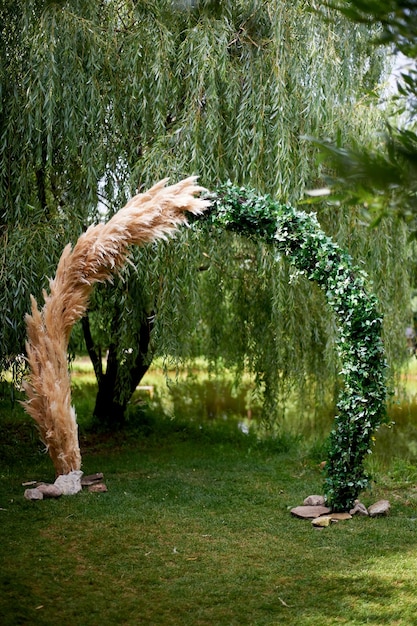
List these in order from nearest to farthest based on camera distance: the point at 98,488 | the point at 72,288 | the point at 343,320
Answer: the point at 343,320 → the point at 72,288 → the point at 98,488

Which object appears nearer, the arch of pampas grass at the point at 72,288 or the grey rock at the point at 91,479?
the arch of pampas grass at the point at 72,288

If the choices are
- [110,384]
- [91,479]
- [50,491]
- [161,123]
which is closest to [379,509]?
[91,479]

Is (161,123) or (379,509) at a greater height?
(161,123)

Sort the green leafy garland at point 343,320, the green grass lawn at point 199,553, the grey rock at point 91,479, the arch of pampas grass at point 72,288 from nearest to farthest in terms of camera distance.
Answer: the green grass lawn at point 199,553 < the green leafy garland at point 343,320 < the arch of pampas grass at point 72,288 < the grey rock at point 91,479

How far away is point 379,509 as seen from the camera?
601 cm

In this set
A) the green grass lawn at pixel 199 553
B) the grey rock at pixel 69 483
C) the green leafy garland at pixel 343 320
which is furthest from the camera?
the grey rock at pixel 69 483

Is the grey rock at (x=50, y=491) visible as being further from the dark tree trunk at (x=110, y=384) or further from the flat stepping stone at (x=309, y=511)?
the dark tree trunk at (x=110, y=384)

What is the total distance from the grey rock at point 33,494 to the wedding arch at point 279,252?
358mm

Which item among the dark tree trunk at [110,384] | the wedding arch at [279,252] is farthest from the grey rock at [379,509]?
the dark tree trunk at [110,384]

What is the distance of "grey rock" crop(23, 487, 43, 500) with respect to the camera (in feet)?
20.3

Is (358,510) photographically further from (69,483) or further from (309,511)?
(69,483)

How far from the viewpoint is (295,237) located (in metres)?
5.84

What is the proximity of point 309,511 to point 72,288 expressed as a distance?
9.10 ft

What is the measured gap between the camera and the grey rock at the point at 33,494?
6.19 metres
